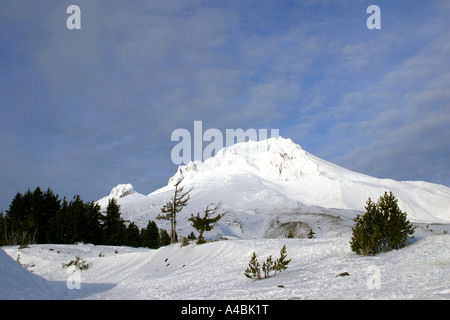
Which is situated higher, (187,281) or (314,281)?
(314,281)

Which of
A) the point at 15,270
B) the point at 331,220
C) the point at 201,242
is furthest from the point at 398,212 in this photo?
the point at 331,220

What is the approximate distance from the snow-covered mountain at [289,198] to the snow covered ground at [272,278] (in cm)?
3499

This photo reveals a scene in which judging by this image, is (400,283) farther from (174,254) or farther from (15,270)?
(174,254)

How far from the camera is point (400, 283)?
953cm

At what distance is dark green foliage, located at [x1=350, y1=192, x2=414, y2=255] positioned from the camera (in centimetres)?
1519

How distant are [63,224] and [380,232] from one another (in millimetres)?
41500

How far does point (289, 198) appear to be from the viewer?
407 feet

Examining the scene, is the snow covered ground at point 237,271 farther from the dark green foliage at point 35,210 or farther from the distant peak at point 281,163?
the distant peak at point 281,163

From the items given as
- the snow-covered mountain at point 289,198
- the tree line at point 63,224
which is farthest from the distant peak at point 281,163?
the tree line at point 63,224

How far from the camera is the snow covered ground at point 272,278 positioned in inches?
374

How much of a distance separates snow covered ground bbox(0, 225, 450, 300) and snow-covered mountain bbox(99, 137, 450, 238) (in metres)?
35.0

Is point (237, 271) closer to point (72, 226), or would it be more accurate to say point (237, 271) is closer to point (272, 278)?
point (272, 278)

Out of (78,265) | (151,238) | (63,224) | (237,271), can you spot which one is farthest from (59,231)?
(237,271)
